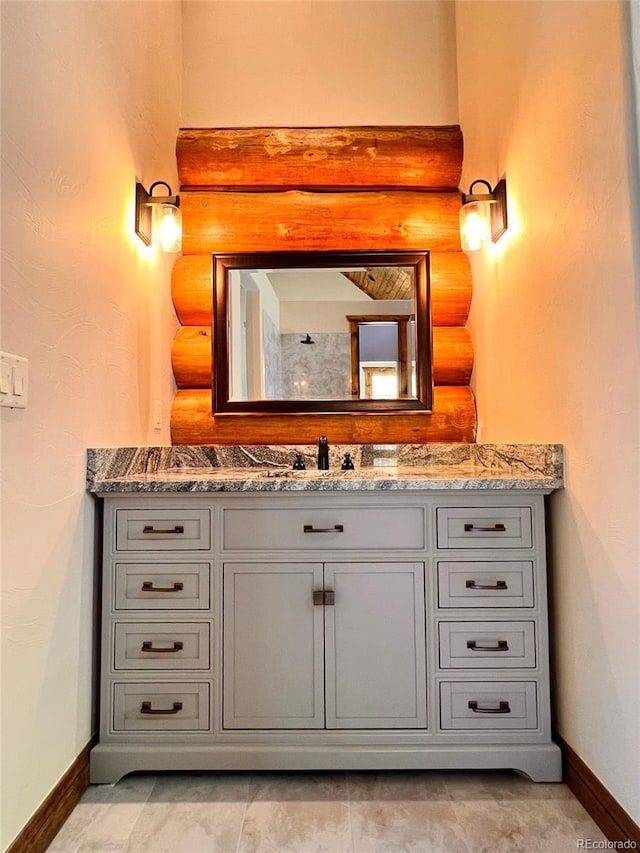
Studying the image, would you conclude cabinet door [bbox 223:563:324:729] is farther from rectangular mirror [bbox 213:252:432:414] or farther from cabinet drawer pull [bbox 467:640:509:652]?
rectangular mirror [bbox 213:252:432:414]

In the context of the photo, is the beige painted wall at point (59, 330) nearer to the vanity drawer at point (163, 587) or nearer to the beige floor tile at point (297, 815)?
the vanity drawer at point (163, 587)

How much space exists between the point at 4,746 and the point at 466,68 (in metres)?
3.00

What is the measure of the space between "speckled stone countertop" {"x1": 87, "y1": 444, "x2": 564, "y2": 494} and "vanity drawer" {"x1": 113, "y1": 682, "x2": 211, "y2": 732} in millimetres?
611

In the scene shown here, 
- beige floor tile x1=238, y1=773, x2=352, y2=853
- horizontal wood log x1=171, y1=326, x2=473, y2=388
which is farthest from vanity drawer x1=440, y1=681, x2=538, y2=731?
horizontal wood log x1=171, y1=326, x2=473, y2=388

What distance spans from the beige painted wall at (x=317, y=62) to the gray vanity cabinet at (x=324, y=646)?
2.09m

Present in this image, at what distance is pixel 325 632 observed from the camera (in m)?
1.55

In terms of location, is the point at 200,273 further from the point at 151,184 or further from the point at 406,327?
the point at 406,327

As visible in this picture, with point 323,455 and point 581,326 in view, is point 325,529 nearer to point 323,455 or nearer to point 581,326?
point 323,455

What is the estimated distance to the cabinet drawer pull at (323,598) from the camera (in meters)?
1.54

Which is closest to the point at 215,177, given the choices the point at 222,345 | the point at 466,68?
the point at 222,345

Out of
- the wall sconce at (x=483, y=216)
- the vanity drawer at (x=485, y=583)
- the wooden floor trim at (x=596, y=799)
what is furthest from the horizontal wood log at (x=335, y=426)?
the wooden floor trim at (x=596, y=799)

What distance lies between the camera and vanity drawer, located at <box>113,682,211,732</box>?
1535mm

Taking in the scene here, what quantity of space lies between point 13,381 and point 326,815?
1398 millimetres

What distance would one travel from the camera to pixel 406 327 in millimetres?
2279
